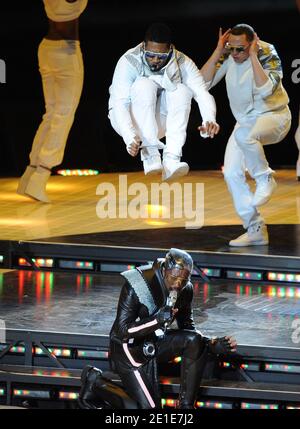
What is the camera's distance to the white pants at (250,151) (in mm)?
8750

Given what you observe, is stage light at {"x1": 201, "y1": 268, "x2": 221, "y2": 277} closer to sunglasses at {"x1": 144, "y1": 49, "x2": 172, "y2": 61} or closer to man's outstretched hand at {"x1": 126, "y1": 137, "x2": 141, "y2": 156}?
man's outstretched hand at {"x1": 126, "y1": 137, "x2": 141, "y2": 156}

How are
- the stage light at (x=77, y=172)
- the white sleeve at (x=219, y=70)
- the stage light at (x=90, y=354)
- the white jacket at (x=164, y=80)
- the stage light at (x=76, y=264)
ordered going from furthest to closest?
the stage light at (x=77, y=172) < the stage light at (x=76, y=264) < the white sleeve at (x=219, y=70) < the white jacket at (x=164, y=80) < the stage light at (x=90, y=354)

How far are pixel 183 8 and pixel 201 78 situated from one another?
5496 millimetres

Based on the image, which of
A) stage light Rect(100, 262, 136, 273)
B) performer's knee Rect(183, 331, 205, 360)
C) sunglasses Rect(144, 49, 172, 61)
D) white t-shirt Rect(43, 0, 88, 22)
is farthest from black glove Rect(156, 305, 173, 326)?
white t-shirt Rect(43, 0, 88, 22)

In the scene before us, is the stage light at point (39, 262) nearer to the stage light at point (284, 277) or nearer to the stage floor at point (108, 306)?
the stage floor at point (108, 306)

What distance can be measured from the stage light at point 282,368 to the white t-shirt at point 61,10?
5.31 meters

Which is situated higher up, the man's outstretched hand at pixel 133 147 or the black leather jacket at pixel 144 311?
the man's outstretched hand at pixel 133 147

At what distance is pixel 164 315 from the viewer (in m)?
6.79

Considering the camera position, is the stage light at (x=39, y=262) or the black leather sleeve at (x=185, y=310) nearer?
the black leather sleeve at (x=185, y=310)

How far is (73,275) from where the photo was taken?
897 centimetres

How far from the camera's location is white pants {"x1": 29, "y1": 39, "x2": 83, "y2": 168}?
11.3 metres

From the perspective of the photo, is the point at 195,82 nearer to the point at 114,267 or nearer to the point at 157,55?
the point at 157,55

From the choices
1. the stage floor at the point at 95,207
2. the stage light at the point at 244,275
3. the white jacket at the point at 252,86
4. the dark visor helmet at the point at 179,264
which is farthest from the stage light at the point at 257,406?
the stage floor at the point at 95,207
